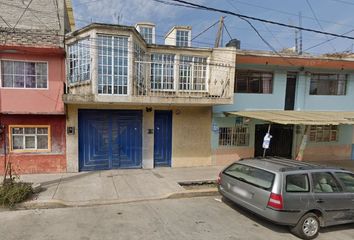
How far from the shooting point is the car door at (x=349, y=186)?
568cm

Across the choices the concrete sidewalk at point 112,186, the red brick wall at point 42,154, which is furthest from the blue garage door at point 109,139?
the red brick wall at point 42,154

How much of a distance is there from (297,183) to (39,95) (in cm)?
839

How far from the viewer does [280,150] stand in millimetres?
12555

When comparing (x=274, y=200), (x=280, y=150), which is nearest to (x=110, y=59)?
(x=274, y=200)

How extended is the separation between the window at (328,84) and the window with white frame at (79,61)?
1052cm

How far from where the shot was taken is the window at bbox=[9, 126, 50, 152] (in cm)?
884

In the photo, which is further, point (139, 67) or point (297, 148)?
point (297, 148)

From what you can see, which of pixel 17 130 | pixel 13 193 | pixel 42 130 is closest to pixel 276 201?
pixel 13 193

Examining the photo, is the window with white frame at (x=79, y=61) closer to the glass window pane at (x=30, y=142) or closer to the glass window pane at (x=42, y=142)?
the glass window pane at (x=42, y=142)

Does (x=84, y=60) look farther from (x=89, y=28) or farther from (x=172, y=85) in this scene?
(x=172, y=85)

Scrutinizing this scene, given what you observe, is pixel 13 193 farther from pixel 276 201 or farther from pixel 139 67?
pixel 276 201

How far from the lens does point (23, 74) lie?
8688mm

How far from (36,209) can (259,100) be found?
9622 millimetres

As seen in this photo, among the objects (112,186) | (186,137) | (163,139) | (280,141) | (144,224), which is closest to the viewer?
(144,224)
